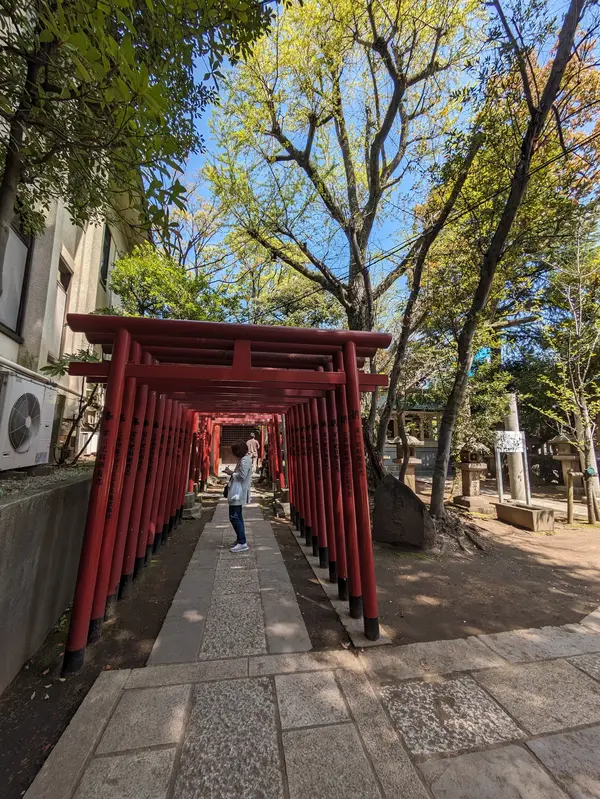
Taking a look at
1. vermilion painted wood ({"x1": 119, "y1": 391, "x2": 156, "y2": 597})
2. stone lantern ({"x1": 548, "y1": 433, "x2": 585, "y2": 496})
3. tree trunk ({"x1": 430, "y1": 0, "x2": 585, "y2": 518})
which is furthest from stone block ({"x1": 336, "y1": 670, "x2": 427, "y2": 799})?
stone lantern ({"x1": 548, "y1": 433, "x2": 585, "y2": 496})

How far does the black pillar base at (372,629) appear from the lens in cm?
306

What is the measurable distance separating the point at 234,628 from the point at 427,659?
5.46 feet

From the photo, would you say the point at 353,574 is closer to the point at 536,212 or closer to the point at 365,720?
the point at 365,720

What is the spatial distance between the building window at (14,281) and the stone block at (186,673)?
4782mm

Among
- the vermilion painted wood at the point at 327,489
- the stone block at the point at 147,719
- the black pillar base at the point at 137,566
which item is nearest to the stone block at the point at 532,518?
the vermilion painted wood at the point at 327,489

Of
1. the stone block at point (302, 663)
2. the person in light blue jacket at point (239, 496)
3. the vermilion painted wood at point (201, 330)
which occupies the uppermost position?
the vermilion painted wood at point (201, 330)

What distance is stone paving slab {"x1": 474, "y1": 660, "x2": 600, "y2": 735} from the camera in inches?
87.4

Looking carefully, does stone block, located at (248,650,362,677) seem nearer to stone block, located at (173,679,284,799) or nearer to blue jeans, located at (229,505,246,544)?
stone block, located at (173,679,284,799)

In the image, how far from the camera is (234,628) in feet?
10.9

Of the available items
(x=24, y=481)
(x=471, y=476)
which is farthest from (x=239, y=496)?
(x=471, y=476)

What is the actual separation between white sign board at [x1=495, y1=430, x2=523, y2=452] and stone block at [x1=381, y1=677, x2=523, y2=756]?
7.13 meters

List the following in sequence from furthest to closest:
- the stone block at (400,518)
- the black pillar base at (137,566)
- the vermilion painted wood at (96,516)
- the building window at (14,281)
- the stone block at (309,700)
A: 1. the stone block at (400,518)
2. the building window at (14,281)
3. the black pillar base at (137,566)
4. the vermilion painted wood at (96,516)
5. the stone block at (309,700)

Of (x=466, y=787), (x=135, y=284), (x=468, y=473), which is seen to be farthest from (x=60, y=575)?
(x=468, y=473)

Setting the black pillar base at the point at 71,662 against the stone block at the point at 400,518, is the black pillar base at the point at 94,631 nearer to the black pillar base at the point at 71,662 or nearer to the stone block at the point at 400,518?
the black pillar base at the point at 71,662
